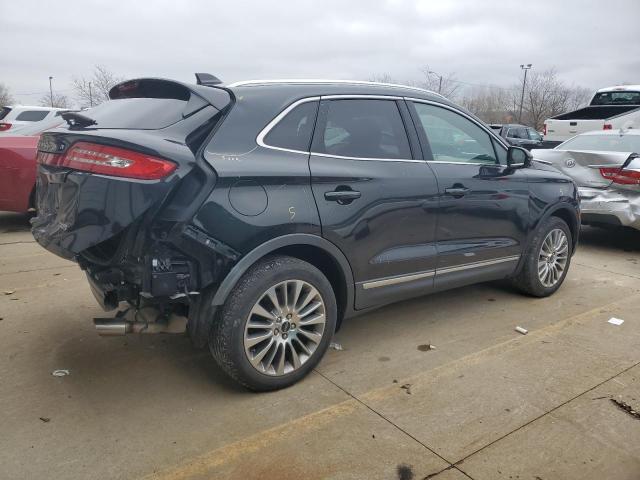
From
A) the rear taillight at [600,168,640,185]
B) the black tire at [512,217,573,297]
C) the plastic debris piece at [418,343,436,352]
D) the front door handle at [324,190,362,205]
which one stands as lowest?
the plastic debris piece at [418,343,436,352]

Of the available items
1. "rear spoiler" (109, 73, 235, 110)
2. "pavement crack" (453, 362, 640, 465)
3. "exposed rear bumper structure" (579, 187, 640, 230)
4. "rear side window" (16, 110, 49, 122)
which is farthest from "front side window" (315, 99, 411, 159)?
"rear side window" (16, 110, 49, 122)

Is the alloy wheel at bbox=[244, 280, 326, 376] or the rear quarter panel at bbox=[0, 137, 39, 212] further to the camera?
the rear quarter panel at bbox=[0, 137, 39, 212]

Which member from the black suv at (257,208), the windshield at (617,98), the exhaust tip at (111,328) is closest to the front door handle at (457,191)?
the black suv at (257,208)

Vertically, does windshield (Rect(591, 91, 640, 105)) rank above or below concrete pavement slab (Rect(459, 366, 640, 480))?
above

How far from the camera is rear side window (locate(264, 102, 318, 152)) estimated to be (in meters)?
3.07

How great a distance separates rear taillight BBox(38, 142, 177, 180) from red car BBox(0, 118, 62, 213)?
4.77m

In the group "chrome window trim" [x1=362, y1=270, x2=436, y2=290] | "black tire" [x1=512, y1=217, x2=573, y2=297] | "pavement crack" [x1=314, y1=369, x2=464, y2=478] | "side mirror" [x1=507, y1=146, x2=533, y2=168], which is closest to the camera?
"pavement crack" [x1=314, y1=369, x2=464, y2=478]

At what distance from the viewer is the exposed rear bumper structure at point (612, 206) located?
20.8ft

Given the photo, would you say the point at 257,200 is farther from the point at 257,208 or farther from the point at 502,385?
the point at 502,385

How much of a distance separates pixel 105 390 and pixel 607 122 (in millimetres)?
10157

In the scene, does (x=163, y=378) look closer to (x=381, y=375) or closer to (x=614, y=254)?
(x=381, y=375)

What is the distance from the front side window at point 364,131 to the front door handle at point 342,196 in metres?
0.26

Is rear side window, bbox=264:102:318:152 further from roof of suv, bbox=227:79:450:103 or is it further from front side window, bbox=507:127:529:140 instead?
front side window, bbox=507:127:529:140

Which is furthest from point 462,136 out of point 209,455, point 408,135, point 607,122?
point 607,122
